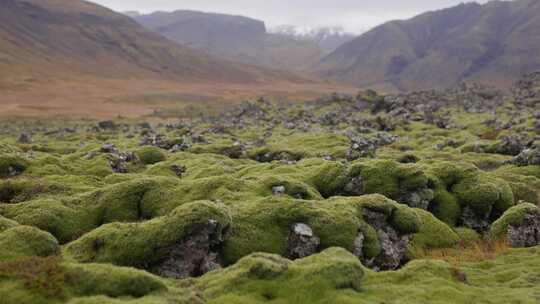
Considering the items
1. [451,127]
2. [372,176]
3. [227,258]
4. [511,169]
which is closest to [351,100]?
[451,127]

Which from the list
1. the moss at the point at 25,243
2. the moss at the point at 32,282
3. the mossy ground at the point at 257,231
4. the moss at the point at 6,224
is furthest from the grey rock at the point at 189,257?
the moss at the point at 6,224

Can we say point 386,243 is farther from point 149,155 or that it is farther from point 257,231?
point 149,155

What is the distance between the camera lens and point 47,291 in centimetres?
1391

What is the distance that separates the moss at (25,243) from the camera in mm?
19391

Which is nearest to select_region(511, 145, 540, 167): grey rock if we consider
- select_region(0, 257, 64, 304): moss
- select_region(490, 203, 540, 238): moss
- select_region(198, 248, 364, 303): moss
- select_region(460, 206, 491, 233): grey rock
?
select_region(460, 206, 491, 233): grey rock

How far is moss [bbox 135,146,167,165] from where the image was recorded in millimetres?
50603

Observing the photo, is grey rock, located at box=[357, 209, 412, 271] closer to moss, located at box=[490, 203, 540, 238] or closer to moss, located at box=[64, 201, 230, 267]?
moss, located at box=[490, 203, 540, 238]

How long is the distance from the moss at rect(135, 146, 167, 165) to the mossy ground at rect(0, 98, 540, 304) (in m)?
5.07

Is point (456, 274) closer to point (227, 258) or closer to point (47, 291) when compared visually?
point (227, 258)

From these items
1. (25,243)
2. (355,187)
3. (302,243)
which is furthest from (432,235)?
(25,243)

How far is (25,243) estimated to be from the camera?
19938mm

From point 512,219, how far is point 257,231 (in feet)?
45.7

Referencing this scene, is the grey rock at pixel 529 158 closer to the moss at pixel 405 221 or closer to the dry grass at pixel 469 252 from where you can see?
the dry grass at pixel 469 252

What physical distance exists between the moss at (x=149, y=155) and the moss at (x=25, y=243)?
29.7m
